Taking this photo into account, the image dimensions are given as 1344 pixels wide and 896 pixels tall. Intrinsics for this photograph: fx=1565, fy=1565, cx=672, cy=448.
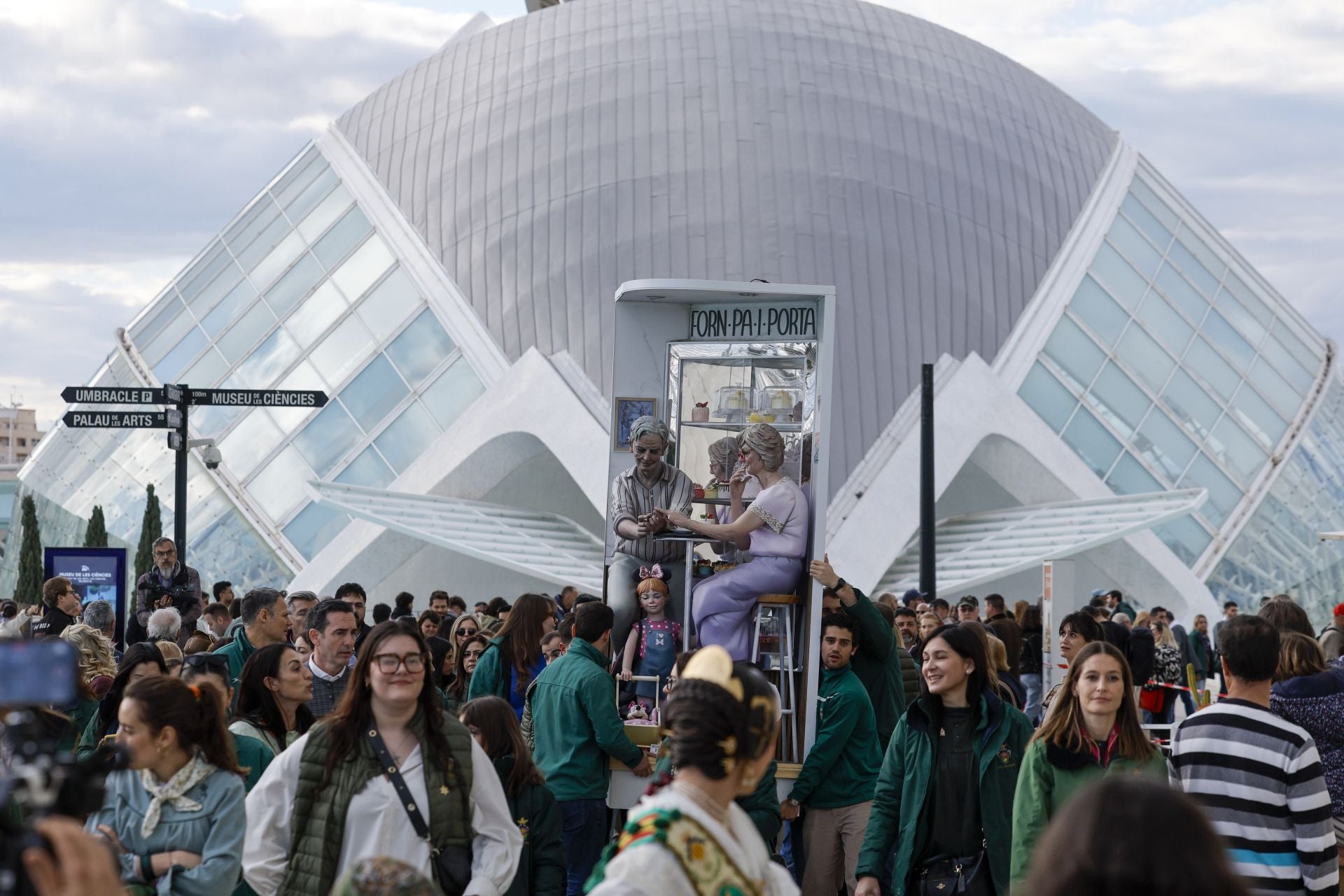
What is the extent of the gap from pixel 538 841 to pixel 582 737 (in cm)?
131

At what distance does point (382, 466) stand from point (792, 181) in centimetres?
864

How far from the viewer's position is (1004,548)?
2334 centimetres

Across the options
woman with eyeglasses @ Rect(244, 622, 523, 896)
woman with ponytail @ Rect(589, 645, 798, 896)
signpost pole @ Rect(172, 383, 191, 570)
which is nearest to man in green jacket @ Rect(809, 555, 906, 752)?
woman with eyeglasses @ Rect(244, 622, 523, 896)

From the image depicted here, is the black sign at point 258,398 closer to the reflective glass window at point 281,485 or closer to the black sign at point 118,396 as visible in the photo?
the black sign at point 118,396

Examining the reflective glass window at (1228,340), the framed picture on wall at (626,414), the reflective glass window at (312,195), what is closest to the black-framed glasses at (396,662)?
the framed picture on wall at (626,414)

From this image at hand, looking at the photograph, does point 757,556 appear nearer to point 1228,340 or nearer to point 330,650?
point 330,650

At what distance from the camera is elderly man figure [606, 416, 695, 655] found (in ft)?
30.0

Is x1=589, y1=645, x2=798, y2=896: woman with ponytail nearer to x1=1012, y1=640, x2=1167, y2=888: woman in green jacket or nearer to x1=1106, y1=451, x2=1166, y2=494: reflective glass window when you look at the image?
x1=1012, y1=640, x2=1167, y2=888: woman in green jacket

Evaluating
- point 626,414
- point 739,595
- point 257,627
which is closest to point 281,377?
point 626,414

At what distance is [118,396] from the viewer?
53.1 ft

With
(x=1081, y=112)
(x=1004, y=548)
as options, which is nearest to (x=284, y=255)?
(x=1004, y=548)

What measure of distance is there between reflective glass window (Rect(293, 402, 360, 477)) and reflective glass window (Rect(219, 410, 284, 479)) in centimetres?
53

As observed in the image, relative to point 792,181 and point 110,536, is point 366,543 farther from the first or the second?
point 792,181

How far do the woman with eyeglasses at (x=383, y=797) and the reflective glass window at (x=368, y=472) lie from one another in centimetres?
2162
